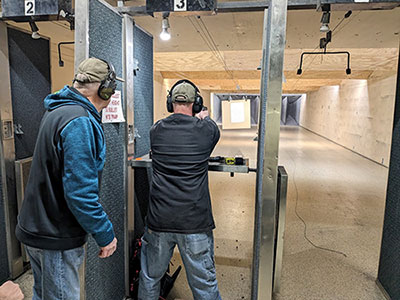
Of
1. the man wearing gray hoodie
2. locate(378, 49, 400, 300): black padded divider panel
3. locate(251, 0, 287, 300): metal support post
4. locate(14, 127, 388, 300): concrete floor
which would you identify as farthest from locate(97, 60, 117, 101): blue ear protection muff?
locate(378, 49, 400, 300): black padded divider panel

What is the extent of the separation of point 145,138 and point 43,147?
1.16 metres

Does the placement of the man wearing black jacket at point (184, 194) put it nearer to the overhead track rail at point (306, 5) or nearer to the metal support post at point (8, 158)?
the overhead track rail at point (306, 5)

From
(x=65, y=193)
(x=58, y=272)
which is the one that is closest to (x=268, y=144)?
(x=65, y=193)

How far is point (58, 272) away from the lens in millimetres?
1113

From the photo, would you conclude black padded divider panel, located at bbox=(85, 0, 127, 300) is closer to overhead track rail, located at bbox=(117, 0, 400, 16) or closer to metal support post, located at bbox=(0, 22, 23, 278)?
overhead track rail, located at bbox=(117, 0, 400, 16)

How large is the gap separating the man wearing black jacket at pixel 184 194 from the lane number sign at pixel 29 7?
2.80ft

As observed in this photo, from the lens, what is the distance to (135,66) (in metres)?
1.86

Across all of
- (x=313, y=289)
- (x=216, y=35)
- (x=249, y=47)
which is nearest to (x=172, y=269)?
(x=313, y=289)

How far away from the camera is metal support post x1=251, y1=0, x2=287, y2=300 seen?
4.74 feet

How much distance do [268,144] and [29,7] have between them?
4.71 feet

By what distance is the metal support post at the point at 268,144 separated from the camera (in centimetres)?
145

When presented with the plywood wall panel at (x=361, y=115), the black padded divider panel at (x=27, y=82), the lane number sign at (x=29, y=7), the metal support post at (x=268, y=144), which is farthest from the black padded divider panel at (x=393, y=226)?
the plywood wall panel at (x=361, y=115)

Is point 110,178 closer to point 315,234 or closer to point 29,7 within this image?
point 29,7

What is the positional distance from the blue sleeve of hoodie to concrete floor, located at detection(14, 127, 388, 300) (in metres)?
1.25
